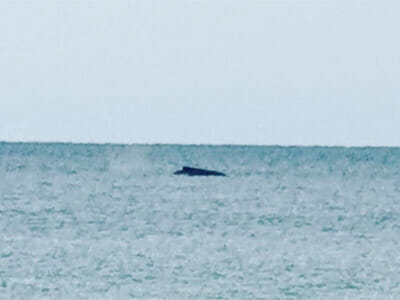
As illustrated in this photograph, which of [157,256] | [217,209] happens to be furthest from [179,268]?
[217,209]

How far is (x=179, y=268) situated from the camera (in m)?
39.8

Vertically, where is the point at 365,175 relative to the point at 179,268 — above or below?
above

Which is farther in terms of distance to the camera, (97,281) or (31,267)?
(31,267)

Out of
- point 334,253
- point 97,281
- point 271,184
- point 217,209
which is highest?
point 271,184

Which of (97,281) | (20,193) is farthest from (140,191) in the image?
(97,281)

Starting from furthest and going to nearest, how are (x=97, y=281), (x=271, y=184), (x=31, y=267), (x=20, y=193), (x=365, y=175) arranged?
(x=365, y=175) < (x=271, y=184) < (x=20, y=193) < (x=31, y=267) < (x=97, y=281)

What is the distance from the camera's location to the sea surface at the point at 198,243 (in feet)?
117

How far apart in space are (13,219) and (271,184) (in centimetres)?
4540

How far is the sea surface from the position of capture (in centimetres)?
3575

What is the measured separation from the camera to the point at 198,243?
4812 centimetres

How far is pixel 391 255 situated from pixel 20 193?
43668 millimetres

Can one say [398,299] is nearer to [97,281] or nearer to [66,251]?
[97,281]

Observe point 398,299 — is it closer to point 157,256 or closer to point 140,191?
point 157,256

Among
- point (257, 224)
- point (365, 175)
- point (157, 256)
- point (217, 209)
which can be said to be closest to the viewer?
point (157, 256)
